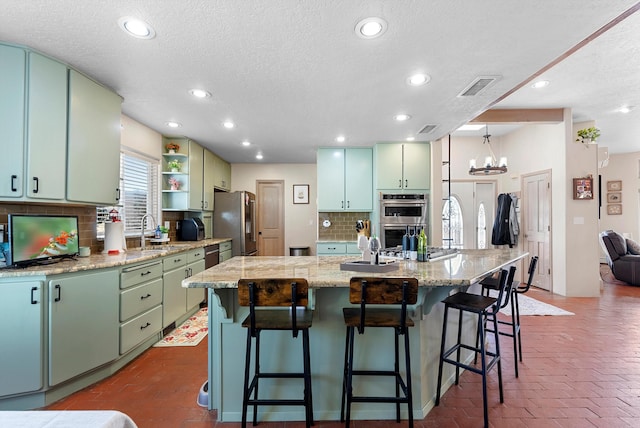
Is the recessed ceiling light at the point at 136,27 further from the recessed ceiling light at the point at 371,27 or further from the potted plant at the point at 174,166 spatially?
the potted plant at the point at 174,166

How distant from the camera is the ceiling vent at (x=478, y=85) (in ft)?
8.37

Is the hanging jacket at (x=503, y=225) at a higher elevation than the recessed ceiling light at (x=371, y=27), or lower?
lower

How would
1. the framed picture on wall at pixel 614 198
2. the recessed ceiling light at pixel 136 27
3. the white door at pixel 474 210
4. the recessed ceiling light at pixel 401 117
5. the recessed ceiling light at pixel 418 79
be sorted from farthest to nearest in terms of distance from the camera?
the framed picture on wall at pixel 614 198 < the white door at pixel 474 210 < the recessed ceiling light at pixel 401 117 < the recessed ceiling light at pixel 418 79 < the recessed ceiling light at pixel 136 27

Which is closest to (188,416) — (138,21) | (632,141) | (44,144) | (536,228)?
(44,144)

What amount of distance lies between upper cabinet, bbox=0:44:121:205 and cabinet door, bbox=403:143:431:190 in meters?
3.81

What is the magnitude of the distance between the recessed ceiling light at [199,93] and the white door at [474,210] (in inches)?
204

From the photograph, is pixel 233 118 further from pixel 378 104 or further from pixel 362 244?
pixel 362 244

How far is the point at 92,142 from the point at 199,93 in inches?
38.8

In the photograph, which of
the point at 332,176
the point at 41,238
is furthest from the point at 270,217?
the point at 41,238

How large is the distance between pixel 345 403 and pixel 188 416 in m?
1.02

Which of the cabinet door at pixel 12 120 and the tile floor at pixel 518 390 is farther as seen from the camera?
the cabinet door at pixel 12 120

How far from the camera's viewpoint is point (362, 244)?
2.22 meters

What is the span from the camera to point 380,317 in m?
1.76

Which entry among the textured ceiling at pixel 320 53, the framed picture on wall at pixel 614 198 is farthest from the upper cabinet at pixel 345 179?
the framed picture on wall at pixel 614 198
